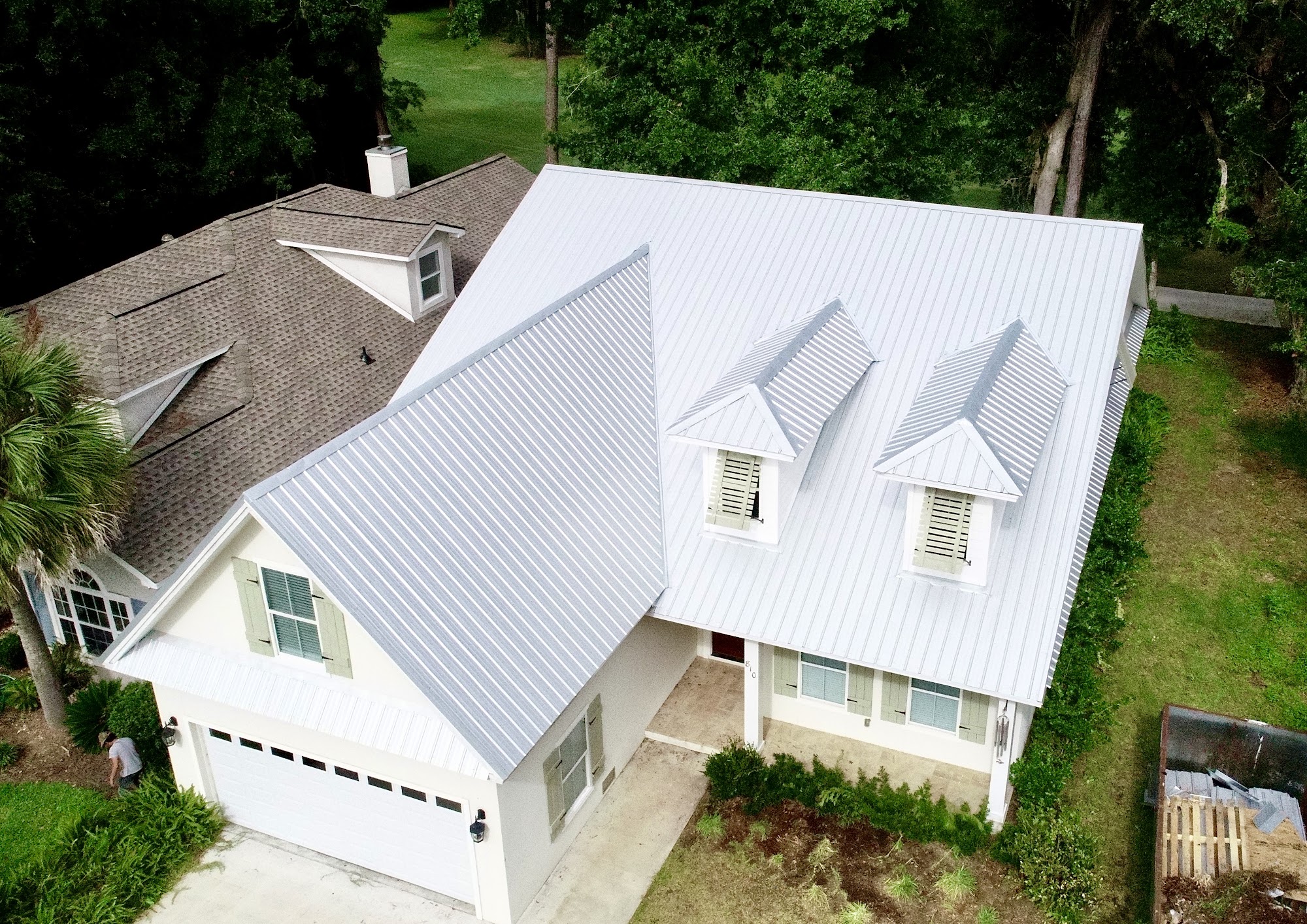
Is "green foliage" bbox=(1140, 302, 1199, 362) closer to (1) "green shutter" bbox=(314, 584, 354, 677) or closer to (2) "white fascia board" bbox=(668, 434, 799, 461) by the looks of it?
(2) "white fascia board" bbox=(668, 434, 799, 461)

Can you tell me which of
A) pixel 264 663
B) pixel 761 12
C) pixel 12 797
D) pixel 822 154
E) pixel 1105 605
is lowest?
pixel 12 797

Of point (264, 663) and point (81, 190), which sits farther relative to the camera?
point (81, 190)

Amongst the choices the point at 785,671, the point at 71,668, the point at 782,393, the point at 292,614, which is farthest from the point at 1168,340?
the point at 71,668

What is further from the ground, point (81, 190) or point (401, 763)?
point (81, 190)

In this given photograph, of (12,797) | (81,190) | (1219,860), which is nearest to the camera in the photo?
(1219,860)

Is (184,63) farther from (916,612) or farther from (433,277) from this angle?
(916,612)

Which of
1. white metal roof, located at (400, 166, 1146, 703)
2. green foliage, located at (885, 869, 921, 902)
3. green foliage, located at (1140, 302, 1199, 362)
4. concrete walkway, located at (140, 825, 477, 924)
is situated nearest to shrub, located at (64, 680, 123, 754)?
concrete walkway, located at (140, 825, 477, 924)

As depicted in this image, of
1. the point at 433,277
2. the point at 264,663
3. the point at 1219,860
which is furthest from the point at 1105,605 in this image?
the point at 433,277
